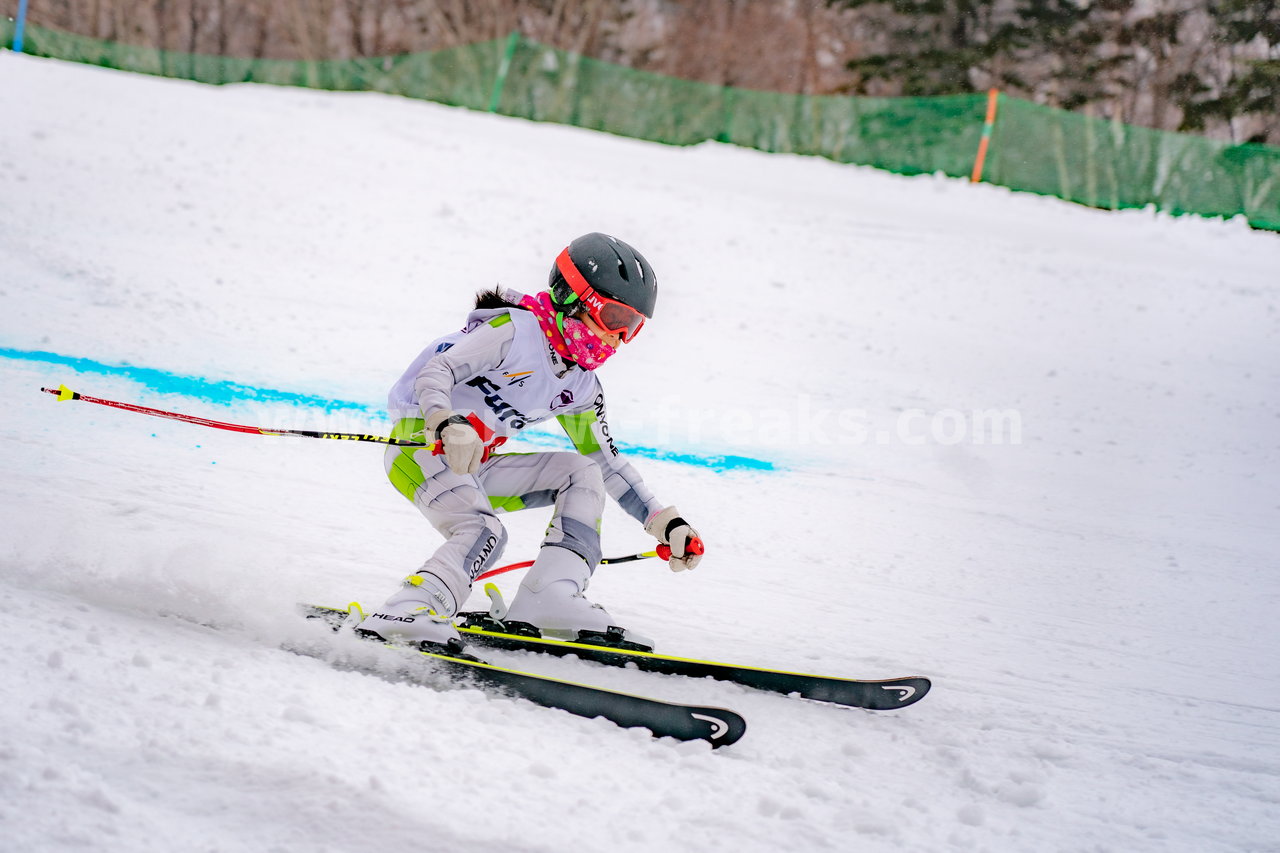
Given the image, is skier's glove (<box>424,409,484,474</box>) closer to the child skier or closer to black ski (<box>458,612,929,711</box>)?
Result: the child skier

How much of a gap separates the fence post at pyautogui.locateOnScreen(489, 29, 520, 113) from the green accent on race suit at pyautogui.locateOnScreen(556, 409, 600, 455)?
48.8 feet

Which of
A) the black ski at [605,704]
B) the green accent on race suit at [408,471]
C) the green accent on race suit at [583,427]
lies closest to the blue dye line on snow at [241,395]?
the green accent on race suit at [583,427]

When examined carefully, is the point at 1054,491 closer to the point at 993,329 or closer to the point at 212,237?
the point at 993,329

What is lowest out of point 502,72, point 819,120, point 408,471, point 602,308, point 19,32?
point 408,471

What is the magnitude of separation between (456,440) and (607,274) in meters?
0.80

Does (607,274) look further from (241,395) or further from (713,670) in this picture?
(241,395)

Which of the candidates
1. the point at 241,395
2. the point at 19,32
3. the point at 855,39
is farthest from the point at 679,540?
the point at 855,39

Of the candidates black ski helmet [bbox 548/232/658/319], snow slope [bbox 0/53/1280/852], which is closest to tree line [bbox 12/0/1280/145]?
snow slope [bbox 0/53/1280/852]

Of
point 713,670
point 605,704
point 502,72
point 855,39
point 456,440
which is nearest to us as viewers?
point 605,704

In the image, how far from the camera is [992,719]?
124 inches

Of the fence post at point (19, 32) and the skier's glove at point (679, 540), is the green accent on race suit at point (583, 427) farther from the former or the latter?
the fence post at point (19, 32)

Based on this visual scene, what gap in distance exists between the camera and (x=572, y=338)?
337 centimetres

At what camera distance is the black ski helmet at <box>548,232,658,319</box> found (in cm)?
326

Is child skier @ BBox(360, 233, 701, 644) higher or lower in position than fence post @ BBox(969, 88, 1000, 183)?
lower
